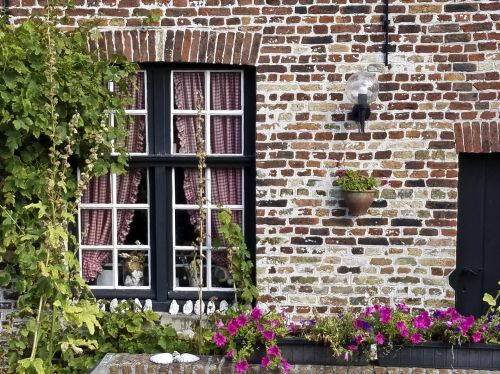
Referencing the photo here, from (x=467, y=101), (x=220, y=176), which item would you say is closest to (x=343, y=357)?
(x=220, y=176)

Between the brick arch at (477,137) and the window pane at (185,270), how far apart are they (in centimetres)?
239

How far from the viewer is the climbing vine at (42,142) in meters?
4.73

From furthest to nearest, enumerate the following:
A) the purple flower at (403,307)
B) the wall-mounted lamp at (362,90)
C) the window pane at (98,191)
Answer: the window pane at (98,191) → the wall-mounted lamp at (362,90) → the purple flower at (403,307)

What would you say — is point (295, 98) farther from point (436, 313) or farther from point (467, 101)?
point (436, 313)

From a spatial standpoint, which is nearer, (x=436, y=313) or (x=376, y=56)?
(x=436, y=313)

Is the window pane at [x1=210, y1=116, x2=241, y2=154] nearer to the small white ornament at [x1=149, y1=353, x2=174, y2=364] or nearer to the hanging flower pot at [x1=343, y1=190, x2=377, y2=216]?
the hanging flower pot at [x1=343, y1=190, x2=377, y2=216]

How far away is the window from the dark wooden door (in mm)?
1757

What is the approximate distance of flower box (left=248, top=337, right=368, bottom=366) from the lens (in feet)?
14.2

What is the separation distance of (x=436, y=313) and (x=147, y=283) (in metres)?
2.51

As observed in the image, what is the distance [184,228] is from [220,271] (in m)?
0.49

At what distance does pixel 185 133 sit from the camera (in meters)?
5.47

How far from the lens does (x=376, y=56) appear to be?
16.9ft

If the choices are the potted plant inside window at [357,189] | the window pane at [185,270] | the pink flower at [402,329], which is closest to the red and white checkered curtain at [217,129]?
the window pane at [185,270]

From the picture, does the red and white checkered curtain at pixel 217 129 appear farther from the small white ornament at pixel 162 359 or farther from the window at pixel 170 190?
the small white ornament at pixel 162 359
